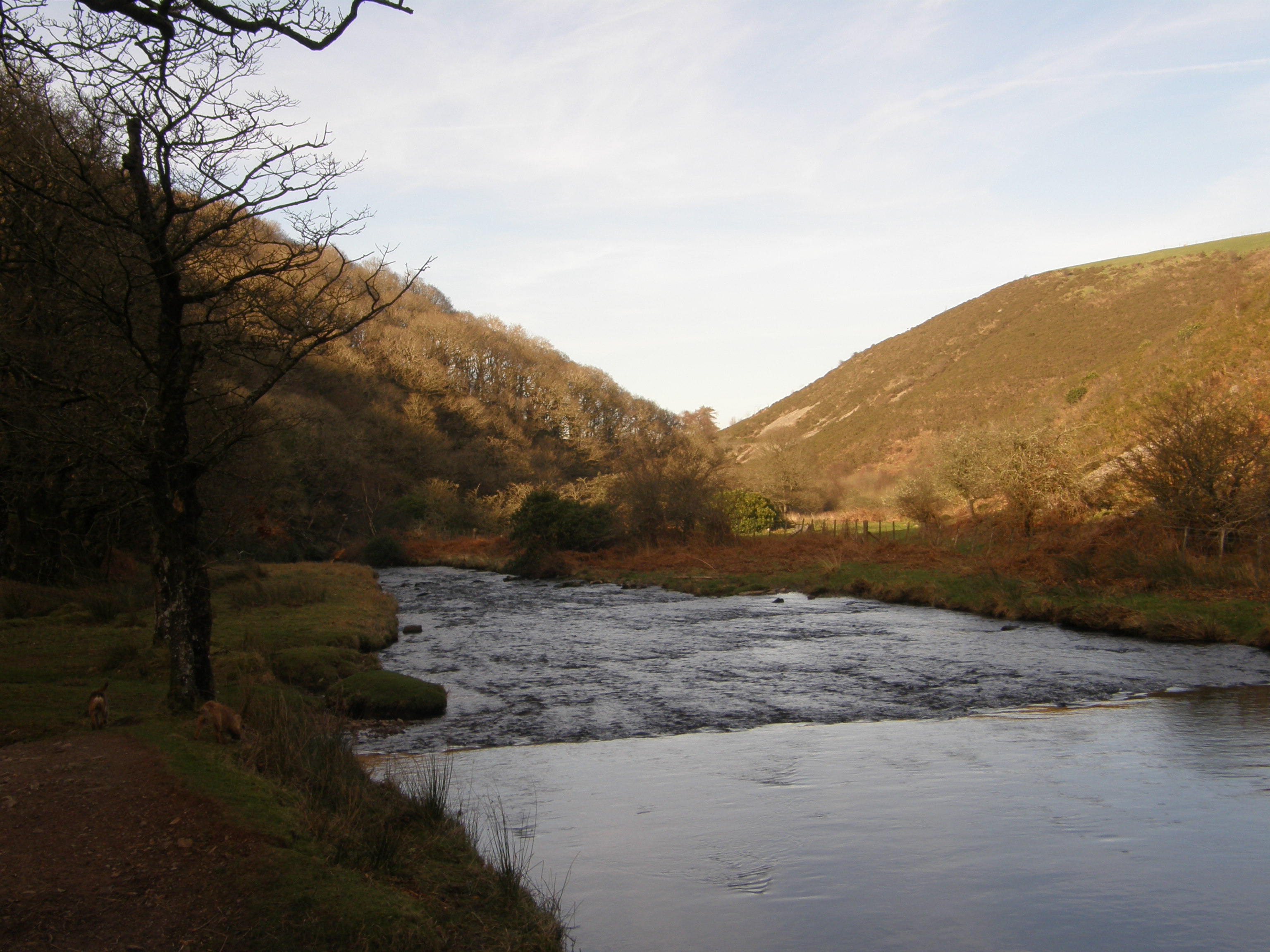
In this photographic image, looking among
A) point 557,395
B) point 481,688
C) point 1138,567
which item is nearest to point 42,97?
point 481,688

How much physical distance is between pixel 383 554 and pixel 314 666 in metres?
34.4

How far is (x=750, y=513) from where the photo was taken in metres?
48.6

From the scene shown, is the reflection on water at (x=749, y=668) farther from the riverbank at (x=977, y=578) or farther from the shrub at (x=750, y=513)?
the shrub at (x=750, y=513)

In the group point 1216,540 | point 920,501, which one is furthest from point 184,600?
point 920,501

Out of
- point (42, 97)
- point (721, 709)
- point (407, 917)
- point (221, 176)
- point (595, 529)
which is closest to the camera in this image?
point (407, 917)

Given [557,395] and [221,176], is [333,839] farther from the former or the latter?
[557,395]

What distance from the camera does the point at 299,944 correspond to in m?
4.58

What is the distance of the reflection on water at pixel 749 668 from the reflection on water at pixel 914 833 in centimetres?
126

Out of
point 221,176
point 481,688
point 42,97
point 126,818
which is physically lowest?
point 481,688

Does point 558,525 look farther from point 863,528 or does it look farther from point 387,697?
point 387,697

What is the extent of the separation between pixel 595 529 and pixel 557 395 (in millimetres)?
49312

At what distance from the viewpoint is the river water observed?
6164 millimetres

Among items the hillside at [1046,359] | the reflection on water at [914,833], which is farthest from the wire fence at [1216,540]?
the hillside at [1046,359]

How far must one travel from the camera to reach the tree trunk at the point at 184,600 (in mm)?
8867
